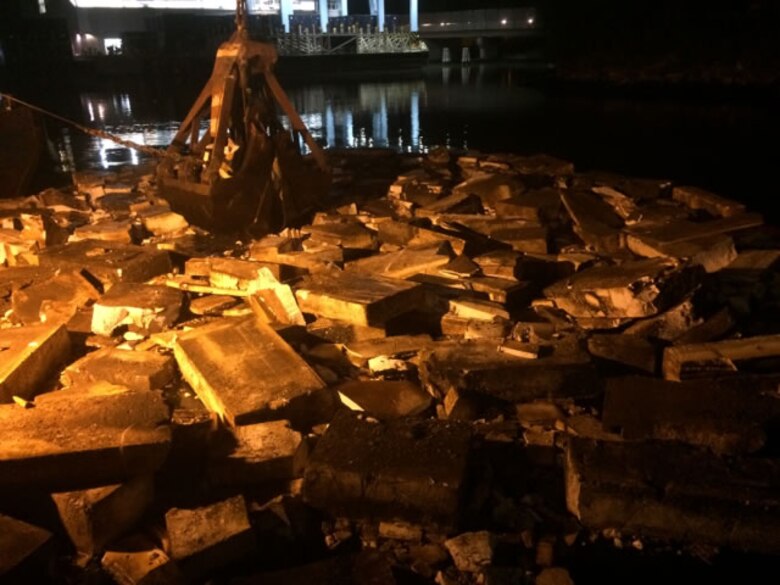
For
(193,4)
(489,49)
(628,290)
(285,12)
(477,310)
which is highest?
(193,4)

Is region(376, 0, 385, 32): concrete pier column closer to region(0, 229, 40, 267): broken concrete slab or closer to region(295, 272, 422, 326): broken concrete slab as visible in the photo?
region(0, 229, 40, 267): broken concrete slab

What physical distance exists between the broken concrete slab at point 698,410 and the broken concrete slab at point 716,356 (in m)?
0.15

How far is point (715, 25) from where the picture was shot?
29172 millimetres

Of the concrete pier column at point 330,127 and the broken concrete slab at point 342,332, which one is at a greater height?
the concrete pier column at point 330,127

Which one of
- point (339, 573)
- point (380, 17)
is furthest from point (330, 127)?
point (380, 17)

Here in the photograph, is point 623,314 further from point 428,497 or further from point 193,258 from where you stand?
point 193,258

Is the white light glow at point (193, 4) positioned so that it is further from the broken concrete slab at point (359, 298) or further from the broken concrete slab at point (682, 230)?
the broken concrete slab at point (682, 230)

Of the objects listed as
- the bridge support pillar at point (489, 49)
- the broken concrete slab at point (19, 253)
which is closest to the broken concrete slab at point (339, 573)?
the broken concrete slab at point (19, 253)

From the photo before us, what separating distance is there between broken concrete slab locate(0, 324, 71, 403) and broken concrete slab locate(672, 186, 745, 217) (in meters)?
6.68

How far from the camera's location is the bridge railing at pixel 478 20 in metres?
48.3

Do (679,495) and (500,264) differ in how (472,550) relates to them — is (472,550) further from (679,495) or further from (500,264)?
(500,264)

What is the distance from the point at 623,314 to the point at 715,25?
31428 millimetres

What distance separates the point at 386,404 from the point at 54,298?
337 centimetres

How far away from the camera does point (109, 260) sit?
220 inches
